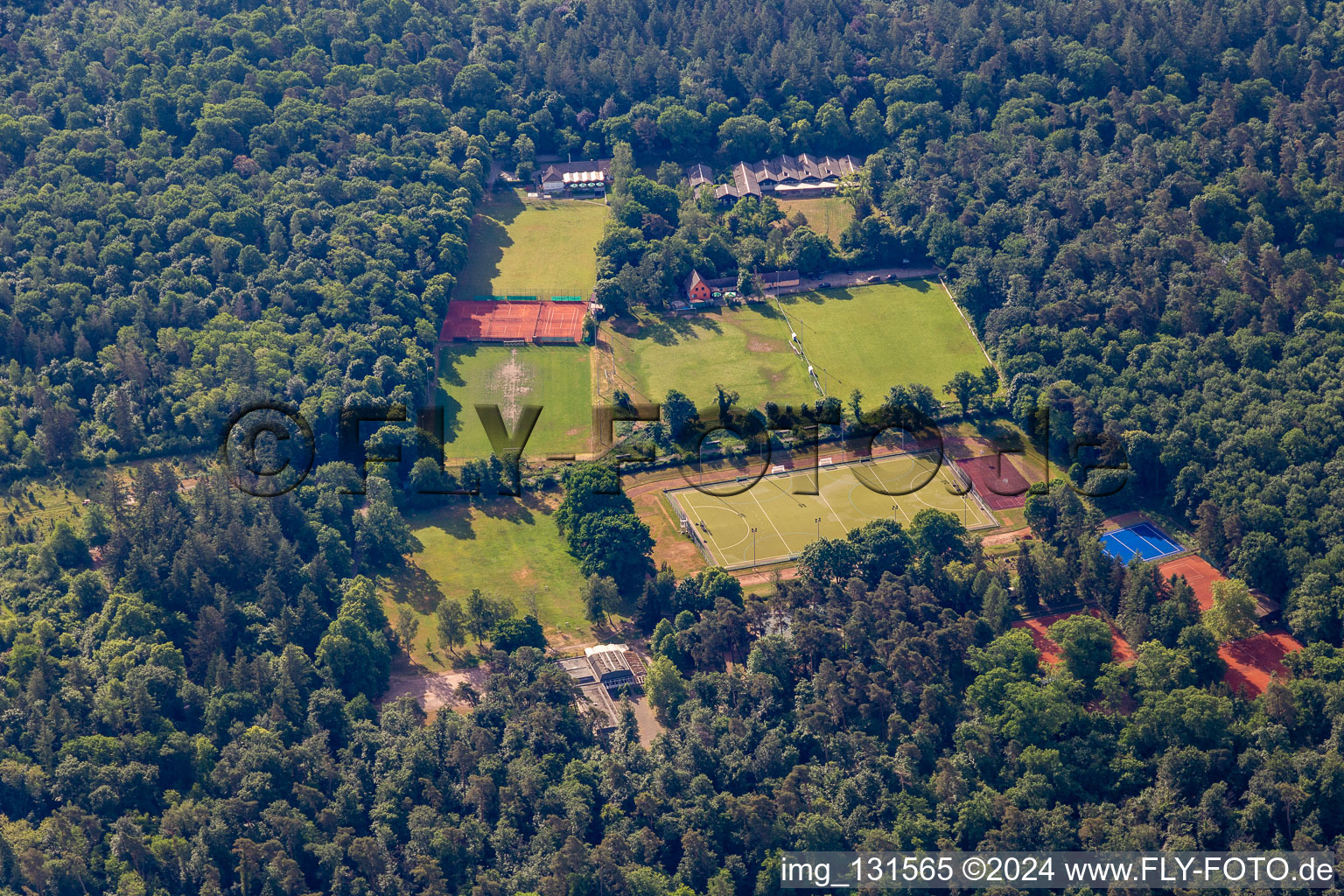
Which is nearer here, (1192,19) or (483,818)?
(483,818)

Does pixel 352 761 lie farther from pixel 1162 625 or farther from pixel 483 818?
pixel 1162 625

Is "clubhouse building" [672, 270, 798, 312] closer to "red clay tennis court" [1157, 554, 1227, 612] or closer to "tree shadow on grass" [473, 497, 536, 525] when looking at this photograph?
"tree shadow on grass" [473, 497, 536, 525]

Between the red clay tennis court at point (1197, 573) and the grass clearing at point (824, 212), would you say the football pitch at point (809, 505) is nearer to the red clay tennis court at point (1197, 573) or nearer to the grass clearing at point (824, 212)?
the red clay tennis court at point (1197, 573)

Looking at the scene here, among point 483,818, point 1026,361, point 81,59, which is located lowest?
point 483,818

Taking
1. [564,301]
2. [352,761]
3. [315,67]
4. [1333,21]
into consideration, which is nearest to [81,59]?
[315,67]

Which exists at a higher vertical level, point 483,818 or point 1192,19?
point 1192,19

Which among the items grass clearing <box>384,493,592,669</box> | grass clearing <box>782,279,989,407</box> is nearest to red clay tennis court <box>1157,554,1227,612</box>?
grass clearing <box>782,279,989,407</box>

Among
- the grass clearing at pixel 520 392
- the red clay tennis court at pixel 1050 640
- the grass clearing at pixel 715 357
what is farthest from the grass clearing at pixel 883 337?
the red clay tennis court at pixel 1050 640
